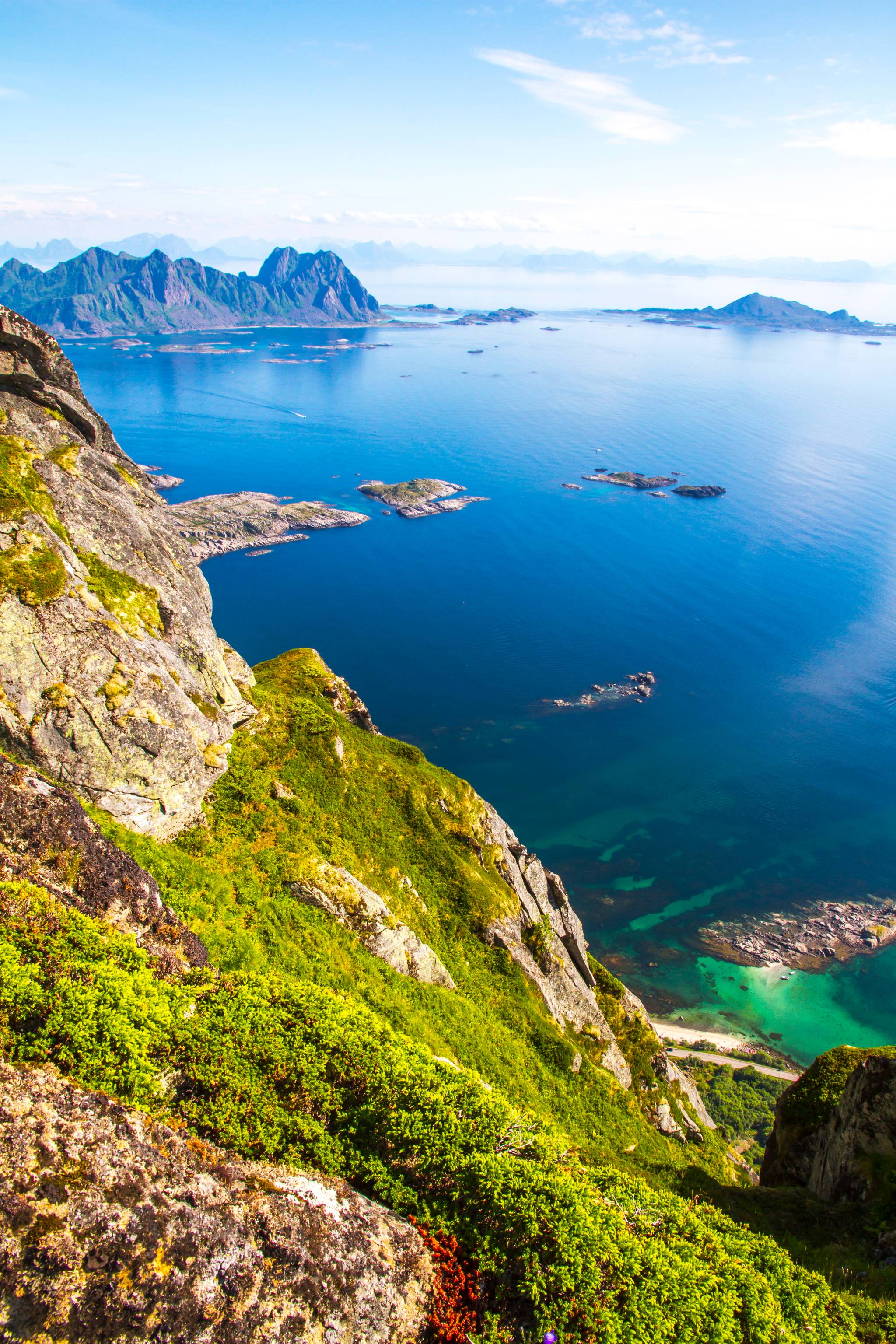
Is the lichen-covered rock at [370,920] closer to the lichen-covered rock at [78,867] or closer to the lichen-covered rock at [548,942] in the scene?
the lichen-covered rock at [548,942]

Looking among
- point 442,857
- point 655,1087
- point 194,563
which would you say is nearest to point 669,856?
point 655,1087

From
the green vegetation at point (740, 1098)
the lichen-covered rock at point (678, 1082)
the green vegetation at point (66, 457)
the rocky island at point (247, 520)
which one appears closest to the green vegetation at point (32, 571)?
the green vegetation at point (66, 457)

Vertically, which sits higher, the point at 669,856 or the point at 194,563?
the point at 194,563

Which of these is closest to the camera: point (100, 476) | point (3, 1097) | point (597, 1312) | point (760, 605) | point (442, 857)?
point (3, 1097)

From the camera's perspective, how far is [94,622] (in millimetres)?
28406

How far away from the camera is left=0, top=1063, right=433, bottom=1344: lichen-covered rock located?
33.0 ft

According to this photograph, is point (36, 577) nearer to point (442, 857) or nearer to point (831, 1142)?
point (442, 857)

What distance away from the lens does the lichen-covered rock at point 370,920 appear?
98.6ft

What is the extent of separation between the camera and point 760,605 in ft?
497

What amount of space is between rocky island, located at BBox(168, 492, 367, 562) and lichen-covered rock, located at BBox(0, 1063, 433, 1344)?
16757 cm

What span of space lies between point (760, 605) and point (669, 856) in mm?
81709

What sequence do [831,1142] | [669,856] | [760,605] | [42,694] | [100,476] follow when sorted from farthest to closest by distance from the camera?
1. [760,605]
2. [669,856]
3. [100,476]
4. [831,1142]
5. [42,694]

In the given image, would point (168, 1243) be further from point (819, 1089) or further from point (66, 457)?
point (66, 457)

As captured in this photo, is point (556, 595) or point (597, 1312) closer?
point (597, 1312)
